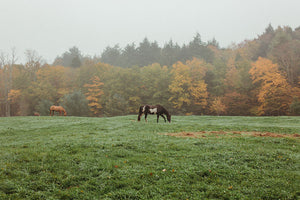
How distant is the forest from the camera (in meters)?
41.0

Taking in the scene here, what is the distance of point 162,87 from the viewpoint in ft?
165

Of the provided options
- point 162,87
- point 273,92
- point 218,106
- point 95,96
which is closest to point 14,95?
point 95,96

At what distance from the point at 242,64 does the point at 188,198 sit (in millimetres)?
49868

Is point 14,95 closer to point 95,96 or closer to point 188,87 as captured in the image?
point 95,96

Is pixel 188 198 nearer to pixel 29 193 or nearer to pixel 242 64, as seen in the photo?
pixel 29 193

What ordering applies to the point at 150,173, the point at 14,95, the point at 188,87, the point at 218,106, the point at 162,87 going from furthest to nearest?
the point at 162,87 < the point at 188,87 < the point at 14,95 < the point at 218,106 < the point at 150,173

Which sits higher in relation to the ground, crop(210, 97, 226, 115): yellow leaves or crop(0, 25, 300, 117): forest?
crop(0, 25, 300, 117): forest

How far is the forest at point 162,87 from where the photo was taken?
41.0m

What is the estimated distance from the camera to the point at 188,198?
4.77 m

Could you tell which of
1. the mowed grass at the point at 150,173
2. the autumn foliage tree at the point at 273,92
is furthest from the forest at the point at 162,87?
the mowed grass at the point at 150,173

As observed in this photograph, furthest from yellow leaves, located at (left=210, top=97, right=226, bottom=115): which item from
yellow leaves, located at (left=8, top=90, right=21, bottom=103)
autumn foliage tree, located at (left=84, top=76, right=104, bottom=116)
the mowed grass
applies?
yellow leaves, located at (left=8, top=90, right=21, bottom=103)

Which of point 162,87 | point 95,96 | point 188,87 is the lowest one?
point 95,96

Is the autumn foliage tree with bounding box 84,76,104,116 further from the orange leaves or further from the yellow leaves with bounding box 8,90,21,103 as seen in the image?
the orange leaves

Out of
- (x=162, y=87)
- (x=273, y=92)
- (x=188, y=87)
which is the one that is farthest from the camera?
(x=162, y=87)
